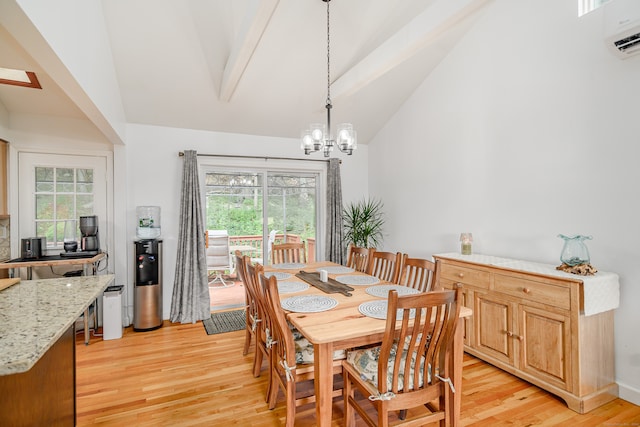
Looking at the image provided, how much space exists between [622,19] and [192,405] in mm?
3868

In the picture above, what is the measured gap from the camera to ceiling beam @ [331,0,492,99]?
2425 mm

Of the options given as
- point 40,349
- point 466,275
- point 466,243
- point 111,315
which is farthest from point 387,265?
point 111,315

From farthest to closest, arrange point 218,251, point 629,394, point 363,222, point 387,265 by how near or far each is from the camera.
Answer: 1. point 363,222
2. point 218,251
3. point 387,265
4. point 629,394

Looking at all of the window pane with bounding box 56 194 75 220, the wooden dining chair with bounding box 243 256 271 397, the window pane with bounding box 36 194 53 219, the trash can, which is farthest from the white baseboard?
the window pane with bounding box 36 194 53 219

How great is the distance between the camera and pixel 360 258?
3.44m

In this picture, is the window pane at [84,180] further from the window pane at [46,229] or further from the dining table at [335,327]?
the dining table at [335,327]

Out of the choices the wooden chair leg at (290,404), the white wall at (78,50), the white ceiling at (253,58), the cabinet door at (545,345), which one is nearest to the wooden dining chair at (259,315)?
the wooden chair leg at (290,404)

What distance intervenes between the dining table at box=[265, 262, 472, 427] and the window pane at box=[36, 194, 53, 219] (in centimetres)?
310

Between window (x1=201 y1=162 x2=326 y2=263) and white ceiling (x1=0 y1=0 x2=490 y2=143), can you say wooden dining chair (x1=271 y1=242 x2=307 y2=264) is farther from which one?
white ceiling (x1=0 y1=0 x2=490 y2=143)

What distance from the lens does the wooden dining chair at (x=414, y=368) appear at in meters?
1.52

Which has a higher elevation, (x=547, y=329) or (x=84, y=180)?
(x=84, y=180)

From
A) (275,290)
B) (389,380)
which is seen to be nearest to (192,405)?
(275,290)

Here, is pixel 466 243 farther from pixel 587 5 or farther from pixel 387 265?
pixel 587 5

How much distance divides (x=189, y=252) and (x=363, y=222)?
7.79 ft
